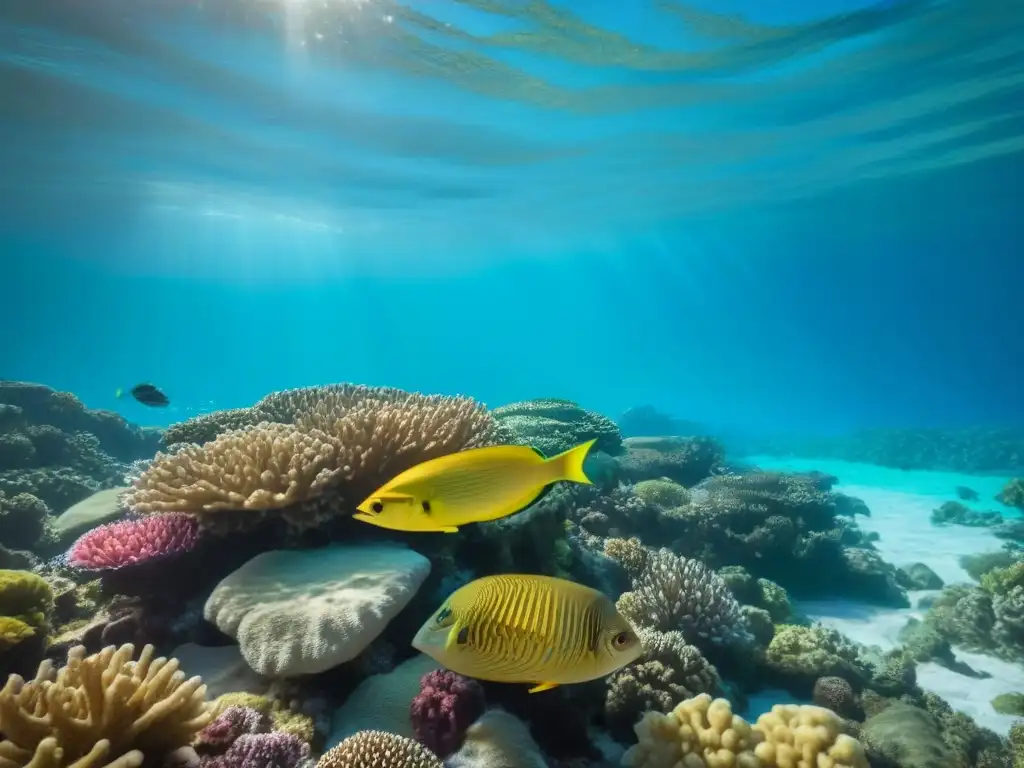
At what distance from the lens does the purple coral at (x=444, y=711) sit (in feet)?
9.72

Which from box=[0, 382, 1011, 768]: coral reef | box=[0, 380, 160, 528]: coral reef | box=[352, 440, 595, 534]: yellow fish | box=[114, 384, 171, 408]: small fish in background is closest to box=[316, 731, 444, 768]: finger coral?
box=[0, 382, 1011, 768]: coral reef

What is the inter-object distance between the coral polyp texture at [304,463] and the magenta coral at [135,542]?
173 mm

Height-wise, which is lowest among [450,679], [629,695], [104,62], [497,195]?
[629,695]

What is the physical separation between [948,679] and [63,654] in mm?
9697

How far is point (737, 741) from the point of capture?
318 cm

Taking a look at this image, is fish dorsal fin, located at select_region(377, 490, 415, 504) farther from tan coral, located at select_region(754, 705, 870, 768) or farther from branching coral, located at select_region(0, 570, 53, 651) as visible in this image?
branching coral, located at select_region(0, 570, 53, 651)

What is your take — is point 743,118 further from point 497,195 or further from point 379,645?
point 379,645

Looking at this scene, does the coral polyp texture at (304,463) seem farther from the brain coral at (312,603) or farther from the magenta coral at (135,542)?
the brain coral at (312,603)

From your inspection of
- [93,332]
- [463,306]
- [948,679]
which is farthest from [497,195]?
[93,332]

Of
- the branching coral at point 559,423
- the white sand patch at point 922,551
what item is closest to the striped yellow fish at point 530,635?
the white sand patch at point 922,551

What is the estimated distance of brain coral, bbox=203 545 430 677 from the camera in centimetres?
307

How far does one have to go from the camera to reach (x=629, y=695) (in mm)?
3912

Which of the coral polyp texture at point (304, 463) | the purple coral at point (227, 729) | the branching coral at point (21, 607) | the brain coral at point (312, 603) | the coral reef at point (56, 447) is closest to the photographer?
the purple coral at point (227, 729)

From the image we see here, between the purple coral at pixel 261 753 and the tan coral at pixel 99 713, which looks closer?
the tan coral at pixel 99 713
